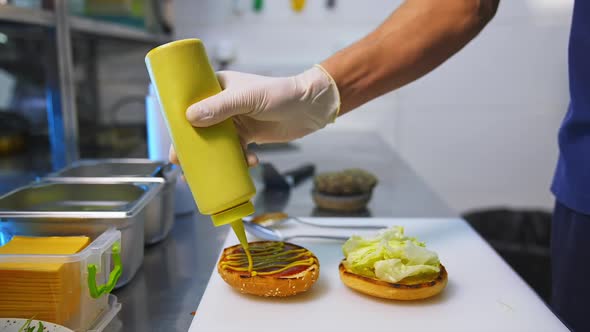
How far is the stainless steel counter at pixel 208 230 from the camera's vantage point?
81cm

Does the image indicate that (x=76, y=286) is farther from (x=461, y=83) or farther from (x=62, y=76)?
(x=461, y=83)

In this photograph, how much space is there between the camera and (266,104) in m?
0.91

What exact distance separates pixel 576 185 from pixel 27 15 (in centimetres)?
141

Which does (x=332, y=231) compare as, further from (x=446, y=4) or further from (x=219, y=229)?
(x=446, y=4)

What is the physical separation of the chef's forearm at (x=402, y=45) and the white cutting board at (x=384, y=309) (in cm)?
40

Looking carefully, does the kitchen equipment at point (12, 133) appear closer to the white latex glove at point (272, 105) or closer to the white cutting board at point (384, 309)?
the white latex glove at point (272, 105)

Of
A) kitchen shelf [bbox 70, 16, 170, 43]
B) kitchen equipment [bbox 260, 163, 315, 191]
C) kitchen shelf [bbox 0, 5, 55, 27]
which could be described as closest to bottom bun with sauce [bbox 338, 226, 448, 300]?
kitchen equipment [bbox 260, 163, 315, 191]

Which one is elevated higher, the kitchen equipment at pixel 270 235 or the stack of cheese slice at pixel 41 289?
the stack of cheese slice at pixel 41 289

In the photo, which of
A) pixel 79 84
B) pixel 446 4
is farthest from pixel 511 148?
pixel 79 84

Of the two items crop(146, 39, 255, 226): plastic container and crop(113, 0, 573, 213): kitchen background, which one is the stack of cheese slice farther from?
crop(113, 0, 573, 213): kitchen background

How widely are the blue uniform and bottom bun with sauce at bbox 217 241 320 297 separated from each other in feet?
2.13

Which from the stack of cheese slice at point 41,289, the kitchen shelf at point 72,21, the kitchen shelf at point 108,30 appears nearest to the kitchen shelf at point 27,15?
the kitchen shelf at point 72,21

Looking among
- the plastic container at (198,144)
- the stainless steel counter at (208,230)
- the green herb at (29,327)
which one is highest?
the plastic container at (198,144)

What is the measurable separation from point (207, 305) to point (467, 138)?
8.37ft
